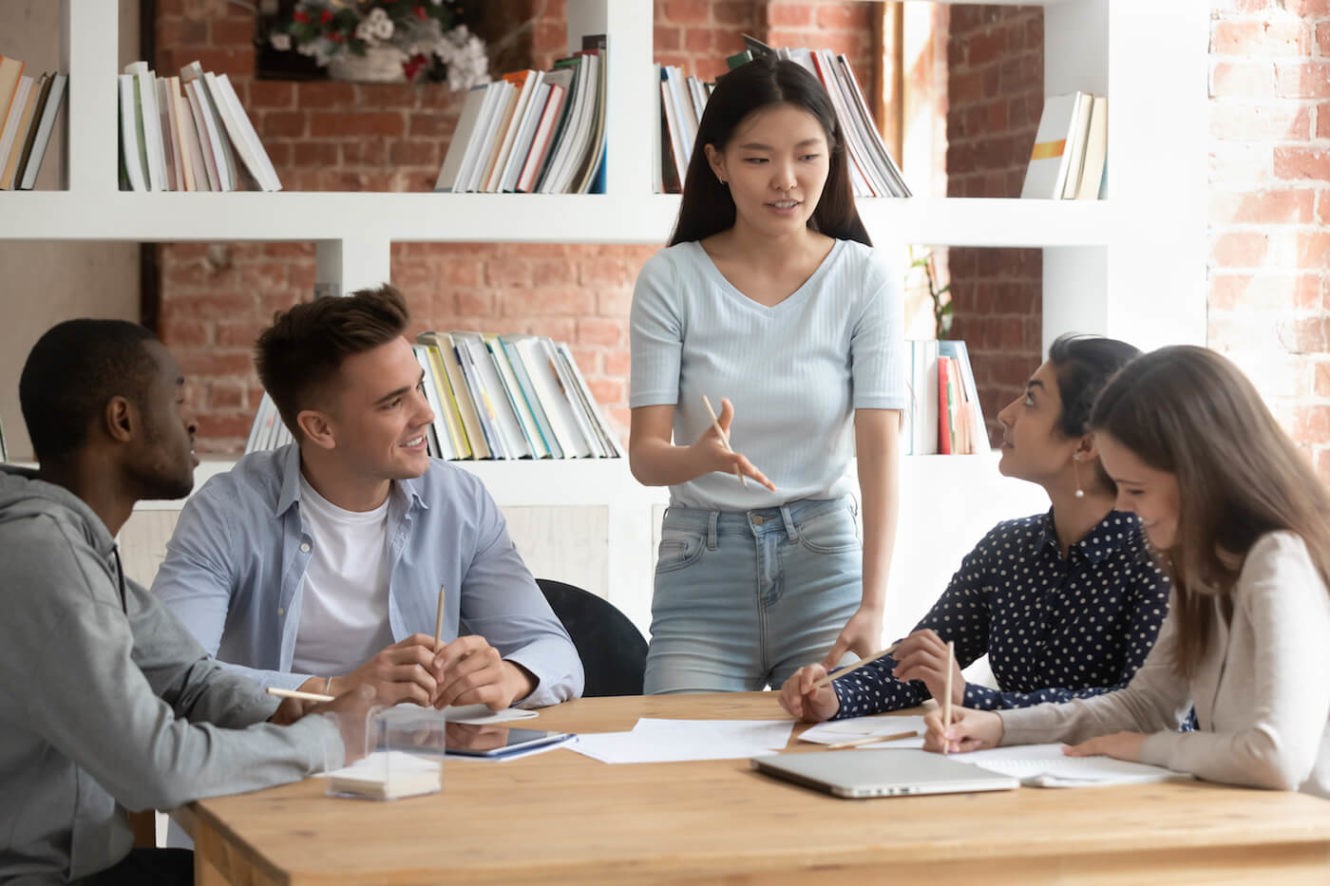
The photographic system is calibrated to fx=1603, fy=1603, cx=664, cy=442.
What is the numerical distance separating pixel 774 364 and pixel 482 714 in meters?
0.68

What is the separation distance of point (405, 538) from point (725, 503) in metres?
0.46

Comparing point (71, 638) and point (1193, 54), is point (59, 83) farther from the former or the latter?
point (1193, 54)

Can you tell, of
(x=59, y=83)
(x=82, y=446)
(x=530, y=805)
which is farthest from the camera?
(x=59, y=83)

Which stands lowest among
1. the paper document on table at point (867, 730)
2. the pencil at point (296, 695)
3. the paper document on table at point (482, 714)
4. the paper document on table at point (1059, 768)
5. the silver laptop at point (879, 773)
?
the paper document on table at point (482, 714)

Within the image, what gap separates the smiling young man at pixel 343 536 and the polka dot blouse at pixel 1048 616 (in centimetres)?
51

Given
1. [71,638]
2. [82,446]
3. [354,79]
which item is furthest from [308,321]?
[354,79]

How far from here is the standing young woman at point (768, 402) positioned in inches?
90.0

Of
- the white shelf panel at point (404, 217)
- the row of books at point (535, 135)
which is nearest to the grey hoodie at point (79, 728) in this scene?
the white shelf panel at point (404, 217)

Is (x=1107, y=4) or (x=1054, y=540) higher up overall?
(x=1107, y=4)

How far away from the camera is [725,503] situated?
2.30 meters

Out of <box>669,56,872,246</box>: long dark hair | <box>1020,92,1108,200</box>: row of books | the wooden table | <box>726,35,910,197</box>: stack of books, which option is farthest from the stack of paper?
<box>1020,92,1108,200</box>: row of books

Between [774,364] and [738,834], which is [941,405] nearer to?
[774,364]

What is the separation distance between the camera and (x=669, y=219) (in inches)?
122

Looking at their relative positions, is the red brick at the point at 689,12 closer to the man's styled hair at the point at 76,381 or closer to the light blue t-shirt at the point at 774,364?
the light blue t-shirt at the point at 774,364
